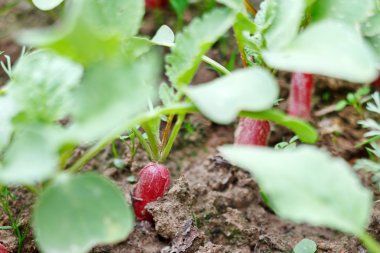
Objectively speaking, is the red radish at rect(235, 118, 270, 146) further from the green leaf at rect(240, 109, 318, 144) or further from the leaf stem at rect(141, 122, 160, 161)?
the green leaf at rect(240, 109, 318, 144)

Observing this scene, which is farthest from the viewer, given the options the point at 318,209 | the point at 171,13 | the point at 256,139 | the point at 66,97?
the point at 171,13

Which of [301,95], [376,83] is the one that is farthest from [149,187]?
[376,83]

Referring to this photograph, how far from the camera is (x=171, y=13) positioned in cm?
187

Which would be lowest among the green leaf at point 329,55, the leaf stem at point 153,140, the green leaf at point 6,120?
the leaf stem at point 153,140

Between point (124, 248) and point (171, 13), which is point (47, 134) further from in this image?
point (171, 13)

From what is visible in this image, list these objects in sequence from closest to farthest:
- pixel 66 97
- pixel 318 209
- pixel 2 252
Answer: pixel 318 209, pixel 66 97, pixel 2 252

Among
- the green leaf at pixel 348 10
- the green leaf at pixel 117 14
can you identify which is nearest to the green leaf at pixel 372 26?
the green leaf at pixel 348 10

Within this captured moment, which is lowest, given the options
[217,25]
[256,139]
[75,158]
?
[75,158]

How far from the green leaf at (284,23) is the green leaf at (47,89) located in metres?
0.28

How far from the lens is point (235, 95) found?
28.4 inches

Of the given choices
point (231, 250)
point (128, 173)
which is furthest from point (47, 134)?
point (128, 173)

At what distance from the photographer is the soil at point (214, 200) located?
45.6 inches

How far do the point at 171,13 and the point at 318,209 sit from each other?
1.30 meters

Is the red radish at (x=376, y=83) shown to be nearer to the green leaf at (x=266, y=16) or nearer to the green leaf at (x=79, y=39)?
the green leaf at (x=266, y=16)
